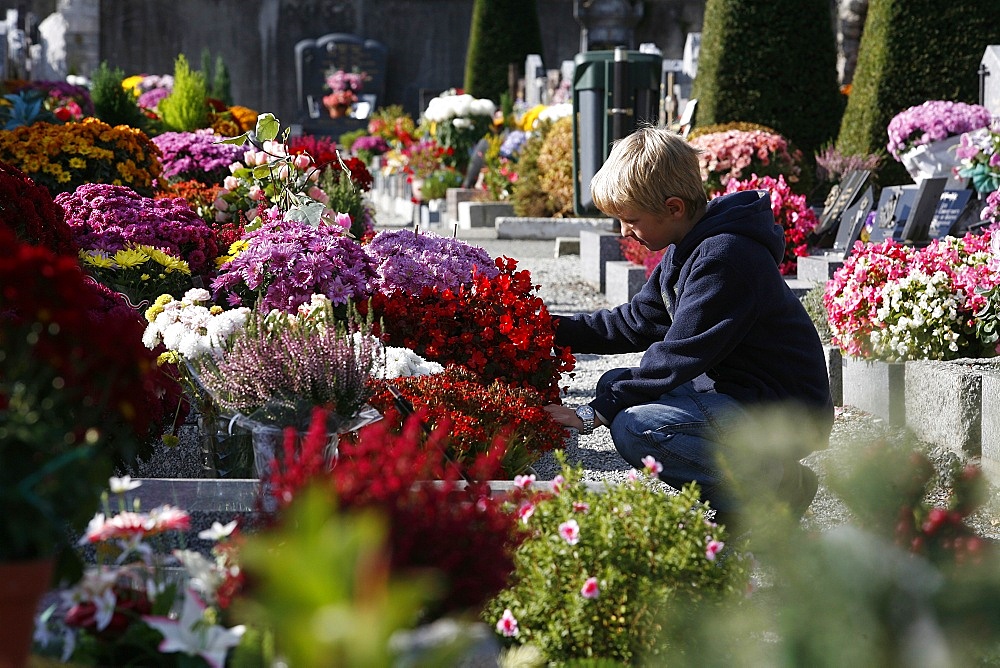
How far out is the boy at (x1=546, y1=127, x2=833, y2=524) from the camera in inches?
123

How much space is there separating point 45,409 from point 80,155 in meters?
5.73

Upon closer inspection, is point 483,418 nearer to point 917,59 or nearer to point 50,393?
point 50,393

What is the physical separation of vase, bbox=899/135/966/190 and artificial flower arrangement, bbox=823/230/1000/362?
3.88 m

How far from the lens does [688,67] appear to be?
709 inches

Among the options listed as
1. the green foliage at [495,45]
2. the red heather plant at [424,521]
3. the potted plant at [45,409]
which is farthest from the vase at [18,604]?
the green foliage at [495,45]

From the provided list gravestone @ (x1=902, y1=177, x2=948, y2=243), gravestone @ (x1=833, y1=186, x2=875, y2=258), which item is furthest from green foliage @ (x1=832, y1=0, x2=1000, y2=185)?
gravestone @ (x1=902, y1=177, x2=948, y2=243)

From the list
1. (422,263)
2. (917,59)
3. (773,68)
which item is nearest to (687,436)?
(422,263)

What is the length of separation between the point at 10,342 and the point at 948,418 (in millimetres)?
3424

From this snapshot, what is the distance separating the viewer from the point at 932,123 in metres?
8.89

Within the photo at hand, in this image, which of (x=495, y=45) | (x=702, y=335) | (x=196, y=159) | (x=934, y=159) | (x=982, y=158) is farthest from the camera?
(x=495, y=45)

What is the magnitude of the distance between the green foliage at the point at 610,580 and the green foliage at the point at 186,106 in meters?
9.27

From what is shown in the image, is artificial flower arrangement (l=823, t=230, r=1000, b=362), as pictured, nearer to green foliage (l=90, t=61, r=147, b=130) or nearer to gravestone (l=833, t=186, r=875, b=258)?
gravestone (l=833, t=186, r=875, b=258)

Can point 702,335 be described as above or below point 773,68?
below

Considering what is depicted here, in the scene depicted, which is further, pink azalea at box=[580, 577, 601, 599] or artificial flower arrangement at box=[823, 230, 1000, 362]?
artificial flower arrangement at box=[823, 230, 1000, 362]
